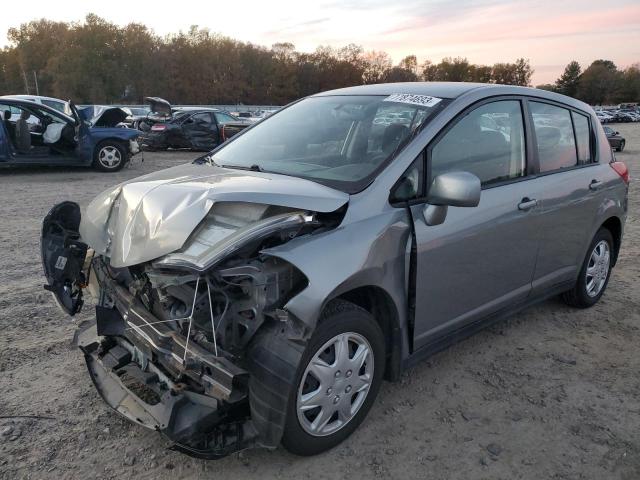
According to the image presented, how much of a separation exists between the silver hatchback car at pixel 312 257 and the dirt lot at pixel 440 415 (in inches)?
9.3

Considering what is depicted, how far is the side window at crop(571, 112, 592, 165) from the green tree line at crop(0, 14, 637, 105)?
65734 mm

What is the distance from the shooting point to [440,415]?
10.1 ft

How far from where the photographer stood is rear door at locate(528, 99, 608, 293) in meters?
3.82

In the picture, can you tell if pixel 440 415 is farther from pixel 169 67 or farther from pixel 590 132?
pixel 169 67

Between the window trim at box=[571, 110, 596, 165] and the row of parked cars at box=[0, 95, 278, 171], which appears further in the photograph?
the row of parked cars at box=[0, 95, 278, 171]

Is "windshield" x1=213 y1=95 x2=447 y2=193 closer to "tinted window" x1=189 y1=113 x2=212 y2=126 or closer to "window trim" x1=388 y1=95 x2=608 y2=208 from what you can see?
"window trim" x1=388 y1=95 x2=608 y2=208

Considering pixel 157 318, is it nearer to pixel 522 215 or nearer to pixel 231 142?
pixel 231 142

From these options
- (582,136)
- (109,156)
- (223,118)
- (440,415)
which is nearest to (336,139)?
(440,415)

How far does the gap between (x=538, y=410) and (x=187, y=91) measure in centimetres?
8628

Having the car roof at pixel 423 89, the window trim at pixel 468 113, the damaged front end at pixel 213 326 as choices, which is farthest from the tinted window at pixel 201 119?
the damaged front end at pixel 213 326

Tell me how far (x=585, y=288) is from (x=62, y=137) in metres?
11.2

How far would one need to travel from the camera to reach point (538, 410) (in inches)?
124

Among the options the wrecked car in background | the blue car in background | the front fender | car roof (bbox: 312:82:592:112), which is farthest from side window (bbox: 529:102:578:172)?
the wrecked car in background

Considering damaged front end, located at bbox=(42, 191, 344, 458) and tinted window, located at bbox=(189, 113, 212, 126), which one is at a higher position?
tinted window, located at bbox=(189, 113, 212, 126)
